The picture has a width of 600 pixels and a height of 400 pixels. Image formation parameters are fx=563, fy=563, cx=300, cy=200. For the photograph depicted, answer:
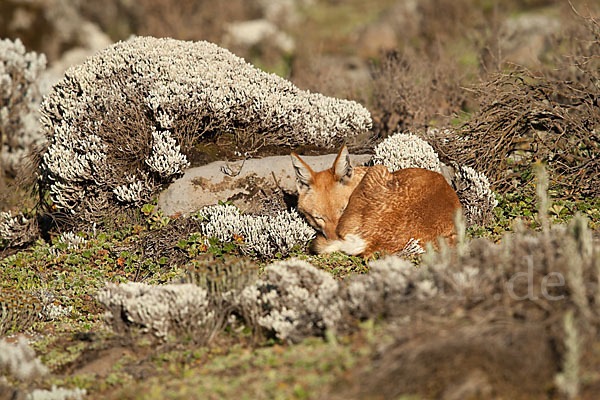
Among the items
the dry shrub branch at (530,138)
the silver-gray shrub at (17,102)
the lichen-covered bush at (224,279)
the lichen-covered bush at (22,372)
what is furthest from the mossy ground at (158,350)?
the silver-gray shrub at (17,102)

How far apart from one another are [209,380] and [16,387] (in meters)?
1.72

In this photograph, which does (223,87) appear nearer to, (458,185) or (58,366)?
(458,185)

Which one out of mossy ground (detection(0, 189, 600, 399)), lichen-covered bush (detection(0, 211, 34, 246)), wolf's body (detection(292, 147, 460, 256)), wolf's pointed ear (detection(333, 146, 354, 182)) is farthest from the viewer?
lichen-covered bush (detection(0, 211, 34, 246))

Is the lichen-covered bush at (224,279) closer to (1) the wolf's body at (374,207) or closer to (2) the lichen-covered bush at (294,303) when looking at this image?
(2) the lichen-covered bush at (294,303)

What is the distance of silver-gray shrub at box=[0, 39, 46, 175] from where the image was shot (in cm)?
1165

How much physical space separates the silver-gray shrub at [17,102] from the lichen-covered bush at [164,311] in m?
7.66

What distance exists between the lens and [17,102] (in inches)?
478

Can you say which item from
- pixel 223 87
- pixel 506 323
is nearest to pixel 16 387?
pixel 506 323

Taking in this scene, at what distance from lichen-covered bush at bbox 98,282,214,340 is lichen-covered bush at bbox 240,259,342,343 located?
0.42 m

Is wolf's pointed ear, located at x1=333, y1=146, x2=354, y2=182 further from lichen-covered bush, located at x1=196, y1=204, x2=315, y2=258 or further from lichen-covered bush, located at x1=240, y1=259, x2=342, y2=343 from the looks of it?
lichen-covered bush, located at x1=240, y1=259, x2=342, y2=343

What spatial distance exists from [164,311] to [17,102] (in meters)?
9.12

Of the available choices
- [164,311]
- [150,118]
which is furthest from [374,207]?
[150,118]

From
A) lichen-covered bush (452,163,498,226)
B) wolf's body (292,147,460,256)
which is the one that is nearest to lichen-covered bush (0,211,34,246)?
wolf's body (292,147,460,256)

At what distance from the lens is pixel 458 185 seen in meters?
8.48
